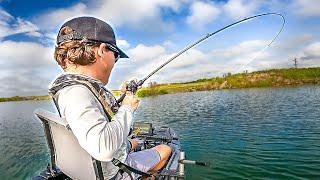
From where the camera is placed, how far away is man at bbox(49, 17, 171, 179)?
8.75 feet

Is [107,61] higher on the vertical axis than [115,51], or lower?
lower

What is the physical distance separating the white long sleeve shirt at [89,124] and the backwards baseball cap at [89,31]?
608 millimetres

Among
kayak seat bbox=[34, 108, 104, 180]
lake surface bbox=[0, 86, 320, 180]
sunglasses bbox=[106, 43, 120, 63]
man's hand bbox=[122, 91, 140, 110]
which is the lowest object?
lake surface bbox=[0, 86, 320, 180]

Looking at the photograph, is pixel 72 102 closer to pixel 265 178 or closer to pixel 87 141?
pixel 87 141

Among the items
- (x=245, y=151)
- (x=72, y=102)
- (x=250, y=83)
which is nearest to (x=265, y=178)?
(x=245, y=151)

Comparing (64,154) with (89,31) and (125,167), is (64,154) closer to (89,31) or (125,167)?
(125,167)

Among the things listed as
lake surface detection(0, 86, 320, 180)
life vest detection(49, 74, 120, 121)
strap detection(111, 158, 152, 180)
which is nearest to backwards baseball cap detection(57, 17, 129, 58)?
life vest detection(49, 74, 120, 121)

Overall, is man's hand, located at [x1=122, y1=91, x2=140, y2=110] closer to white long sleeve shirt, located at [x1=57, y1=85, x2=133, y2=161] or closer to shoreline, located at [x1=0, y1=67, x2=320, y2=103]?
white long sleeve shirt, located at [x1=57, y1=85, x2=133, y2=161]

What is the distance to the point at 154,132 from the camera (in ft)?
32.4

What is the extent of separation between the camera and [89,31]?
3182mm

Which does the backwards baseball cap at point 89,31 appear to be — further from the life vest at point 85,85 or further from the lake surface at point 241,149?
the lake surface at point 241,149

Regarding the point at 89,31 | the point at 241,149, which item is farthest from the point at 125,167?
the point at 241,149

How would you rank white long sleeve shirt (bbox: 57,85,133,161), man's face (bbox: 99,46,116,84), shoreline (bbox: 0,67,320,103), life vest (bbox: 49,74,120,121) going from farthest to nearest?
1. shoreline (bbox: 0,67,320,103)
2. man's face (bbox: 99,46,116,84)
3. life vest (bbox: 49,74,120,121)
4. white long sleeve shirt (bbox: 57,85,133,161)

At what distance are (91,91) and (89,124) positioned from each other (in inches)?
17.1
